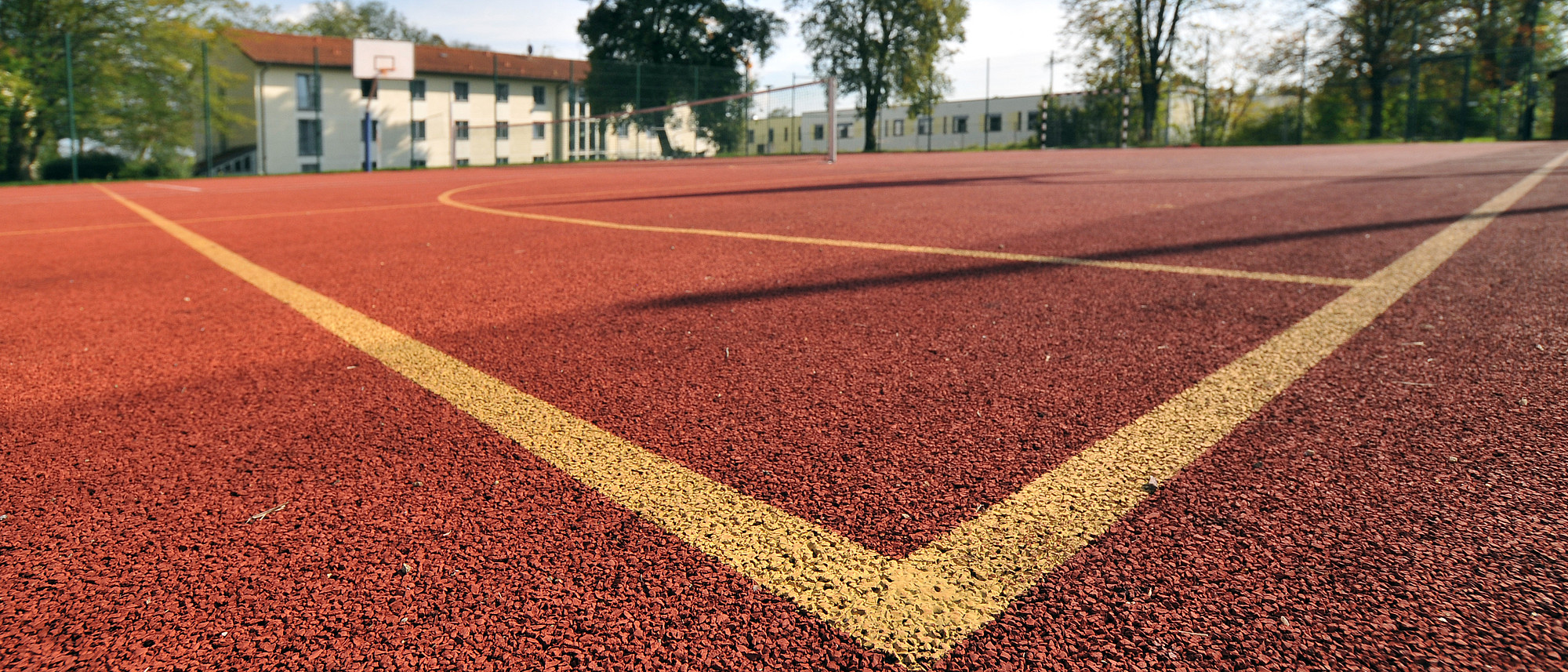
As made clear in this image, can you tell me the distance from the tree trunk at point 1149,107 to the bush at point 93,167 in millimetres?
37521

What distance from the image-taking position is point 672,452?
5.83 ft

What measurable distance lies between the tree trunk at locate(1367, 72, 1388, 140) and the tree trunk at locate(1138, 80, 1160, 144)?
8.42m

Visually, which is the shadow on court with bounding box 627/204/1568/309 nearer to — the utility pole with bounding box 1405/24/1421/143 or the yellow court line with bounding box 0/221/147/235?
the yellow court line with bounding box 0/221/147/235

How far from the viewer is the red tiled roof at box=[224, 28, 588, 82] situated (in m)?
46.6

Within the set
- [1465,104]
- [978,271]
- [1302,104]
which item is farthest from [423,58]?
[978,271]

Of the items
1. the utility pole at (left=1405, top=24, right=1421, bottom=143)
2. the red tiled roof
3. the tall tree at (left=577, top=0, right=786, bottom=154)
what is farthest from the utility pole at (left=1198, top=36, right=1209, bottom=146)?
the red tiled roof

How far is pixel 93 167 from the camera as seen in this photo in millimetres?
28141

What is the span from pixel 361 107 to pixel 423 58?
215 inches

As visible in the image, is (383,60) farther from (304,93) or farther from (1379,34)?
(1379,34)

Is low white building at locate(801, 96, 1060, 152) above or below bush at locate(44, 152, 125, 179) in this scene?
above

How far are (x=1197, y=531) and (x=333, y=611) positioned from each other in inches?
50.7

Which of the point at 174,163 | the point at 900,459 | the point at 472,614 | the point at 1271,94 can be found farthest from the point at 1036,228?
the point at 174,163

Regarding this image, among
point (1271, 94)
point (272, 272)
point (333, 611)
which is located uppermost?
point (1271, 94)

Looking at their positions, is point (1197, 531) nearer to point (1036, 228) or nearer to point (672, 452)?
point (672, 452)
